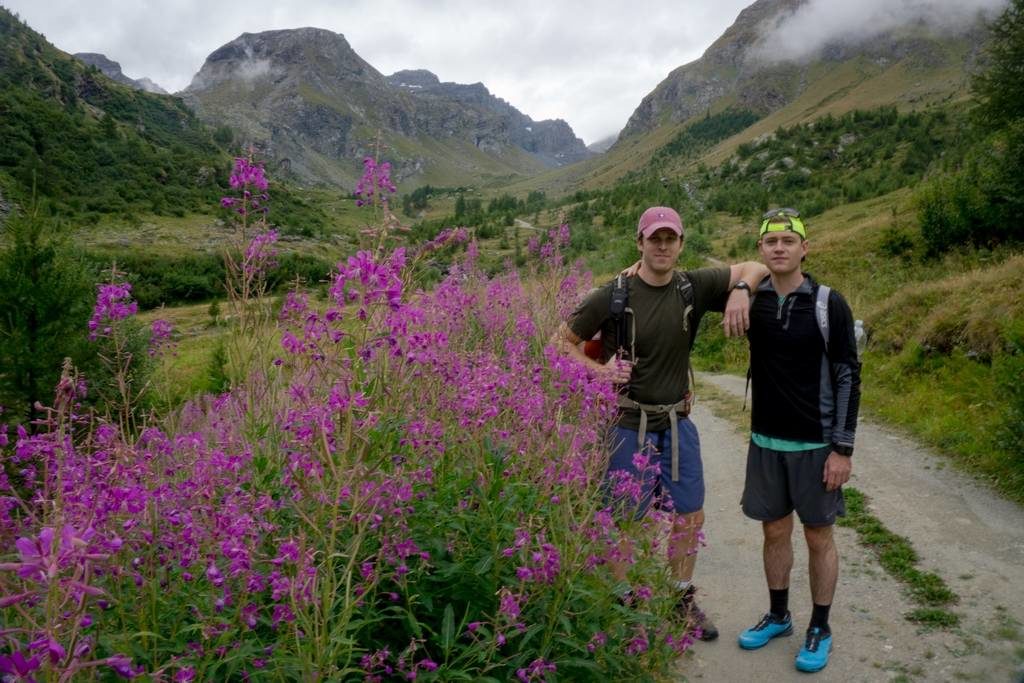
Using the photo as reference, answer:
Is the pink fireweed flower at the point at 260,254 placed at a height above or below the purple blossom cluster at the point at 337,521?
above

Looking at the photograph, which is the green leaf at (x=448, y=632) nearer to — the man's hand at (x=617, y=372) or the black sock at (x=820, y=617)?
the man's hand at (x=617, y=372)

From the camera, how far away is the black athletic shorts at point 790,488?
12.8ft

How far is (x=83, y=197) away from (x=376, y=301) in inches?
2669

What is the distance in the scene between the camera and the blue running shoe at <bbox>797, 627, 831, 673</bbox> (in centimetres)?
392

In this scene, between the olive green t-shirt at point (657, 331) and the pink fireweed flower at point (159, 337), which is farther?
the olive green t-shirt at point (657, 331)

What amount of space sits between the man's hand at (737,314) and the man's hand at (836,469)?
0.90 m

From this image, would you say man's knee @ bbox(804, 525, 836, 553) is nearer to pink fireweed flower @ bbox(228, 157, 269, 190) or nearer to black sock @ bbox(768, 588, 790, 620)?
black sock @ bbox(768, 588, 790, 620)

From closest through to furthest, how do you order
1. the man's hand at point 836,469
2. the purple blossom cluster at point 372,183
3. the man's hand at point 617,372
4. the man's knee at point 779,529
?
the purple blossom cluster at point 372,183, the man's hand at point 617,372, the man's hand at point 836,469, the man's knee at point 779,529

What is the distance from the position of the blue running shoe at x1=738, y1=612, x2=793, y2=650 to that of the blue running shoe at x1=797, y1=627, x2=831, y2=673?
219 mm

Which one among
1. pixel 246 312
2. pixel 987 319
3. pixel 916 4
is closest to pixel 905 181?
pixel 987 319

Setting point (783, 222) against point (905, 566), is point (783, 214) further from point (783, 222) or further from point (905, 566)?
point (905, 566)

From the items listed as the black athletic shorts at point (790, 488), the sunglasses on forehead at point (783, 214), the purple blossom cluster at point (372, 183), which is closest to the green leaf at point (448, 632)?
the purple blossom cluster at point (372, 183)

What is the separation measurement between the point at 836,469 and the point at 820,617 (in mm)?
1014

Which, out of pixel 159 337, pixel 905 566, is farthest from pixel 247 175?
pixel 905 566
